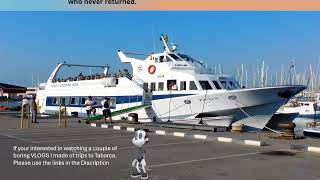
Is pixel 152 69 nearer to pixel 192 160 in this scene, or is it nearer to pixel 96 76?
pixel 96 76

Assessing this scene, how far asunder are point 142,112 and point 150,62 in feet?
11.2

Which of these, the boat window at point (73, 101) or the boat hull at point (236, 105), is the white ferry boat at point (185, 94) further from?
the boat window at point (73, 101)

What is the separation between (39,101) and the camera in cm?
3856

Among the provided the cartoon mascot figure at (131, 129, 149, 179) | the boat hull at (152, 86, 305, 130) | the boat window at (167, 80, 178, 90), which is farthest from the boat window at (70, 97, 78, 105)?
the cartoon mascot figure at (131, 129, 149, 179)

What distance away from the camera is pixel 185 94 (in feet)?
76.6

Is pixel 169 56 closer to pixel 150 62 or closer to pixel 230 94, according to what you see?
pixel 150 62

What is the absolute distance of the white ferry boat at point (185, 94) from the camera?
2244 centimetres

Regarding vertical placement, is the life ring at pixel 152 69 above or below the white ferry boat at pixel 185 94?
above

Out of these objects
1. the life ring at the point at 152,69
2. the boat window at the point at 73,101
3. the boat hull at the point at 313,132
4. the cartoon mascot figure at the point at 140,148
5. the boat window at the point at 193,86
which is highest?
the life ring at the point at 152,69

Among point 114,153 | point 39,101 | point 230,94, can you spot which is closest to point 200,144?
point 114,153

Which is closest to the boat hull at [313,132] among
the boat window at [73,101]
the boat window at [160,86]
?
the boat window at [160,86]

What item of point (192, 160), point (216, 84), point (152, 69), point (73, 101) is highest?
point (152, 69)

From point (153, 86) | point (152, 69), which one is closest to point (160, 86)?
point (153, 86)

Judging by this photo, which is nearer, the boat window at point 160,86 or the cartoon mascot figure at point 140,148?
the cartoon mascot figure at point 140,148
